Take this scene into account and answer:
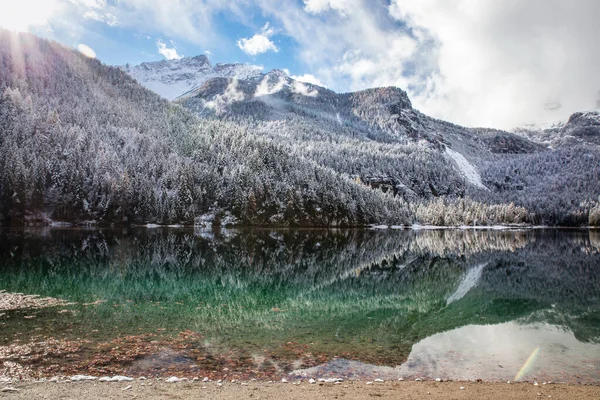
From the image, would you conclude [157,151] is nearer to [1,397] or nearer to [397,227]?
[397,227]

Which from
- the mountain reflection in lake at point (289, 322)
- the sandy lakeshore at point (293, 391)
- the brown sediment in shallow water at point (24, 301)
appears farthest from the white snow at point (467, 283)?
the brown sediment in shallow water at point (24, 301)

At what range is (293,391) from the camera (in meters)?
12.8

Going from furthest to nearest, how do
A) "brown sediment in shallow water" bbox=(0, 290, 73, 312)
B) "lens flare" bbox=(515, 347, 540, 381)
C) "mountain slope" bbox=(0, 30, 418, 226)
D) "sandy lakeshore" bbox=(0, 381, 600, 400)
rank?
"mountain slope" bbox=(0, 30, 418, 226)
"brown sediment in shallow water" bbox=(0, 290, 73, 312)
"lens flare" bbox=(515, 347, 540, 381)
"sandy lakeshore" bbox=(0, 381, 600, 400)

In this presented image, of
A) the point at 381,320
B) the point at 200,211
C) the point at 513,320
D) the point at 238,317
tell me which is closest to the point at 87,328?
the point at 238,317

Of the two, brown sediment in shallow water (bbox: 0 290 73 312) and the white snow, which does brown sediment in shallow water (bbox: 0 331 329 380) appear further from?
the white snow

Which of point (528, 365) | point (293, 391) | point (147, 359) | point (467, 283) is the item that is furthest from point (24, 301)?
point (467, 283)

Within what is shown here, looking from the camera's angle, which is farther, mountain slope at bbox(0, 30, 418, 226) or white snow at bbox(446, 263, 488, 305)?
mountain slope at bbox(0, 30, 418, 226)

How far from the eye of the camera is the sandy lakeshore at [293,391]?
11.7 metres

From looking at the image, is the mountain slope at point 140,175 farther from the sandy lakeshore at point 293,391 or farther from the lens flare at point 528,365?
the lens flare at point 528,365

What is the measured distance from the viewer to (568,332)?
2364 centimetres

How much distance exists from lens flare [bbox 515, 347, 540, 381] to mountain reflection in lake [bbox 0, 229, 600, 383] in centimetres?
24

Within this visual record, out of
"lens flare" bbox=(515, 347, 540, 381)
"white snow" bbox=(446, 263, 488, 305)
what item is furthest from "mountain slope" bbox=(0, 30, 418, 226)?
"lens flare" bbox=(515, 347, 540, 381)

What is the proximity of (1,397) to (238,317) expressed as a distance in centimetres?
1464

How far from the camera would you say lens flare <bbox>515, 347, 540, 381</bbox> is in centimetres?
1631
